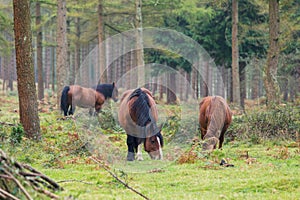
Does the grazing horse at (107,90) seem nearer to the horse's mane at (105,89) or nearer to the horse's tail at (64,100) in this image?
the horse's mane at (105,89)

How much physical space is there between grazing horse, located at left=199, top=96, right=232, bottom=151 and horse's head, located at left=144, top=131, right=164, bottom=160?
1.09 m

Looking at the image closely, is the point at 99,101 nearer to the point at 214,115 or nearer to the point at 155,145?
the point at 214,115

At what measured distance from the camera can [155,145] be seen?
441 inches

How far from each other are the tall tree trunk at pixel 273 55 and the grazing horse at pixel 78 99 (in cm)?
761

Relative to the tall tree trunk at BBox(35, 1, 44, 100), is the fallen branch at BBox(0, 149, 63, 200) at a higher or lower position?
lower

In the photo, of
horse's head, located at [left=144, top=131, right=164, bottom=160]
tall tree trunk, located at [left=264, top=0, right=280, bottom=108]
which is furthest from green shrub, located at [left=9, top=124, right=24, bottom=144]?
tall tree trunk, located at [left=264, top=0, right=280, bottom=108]

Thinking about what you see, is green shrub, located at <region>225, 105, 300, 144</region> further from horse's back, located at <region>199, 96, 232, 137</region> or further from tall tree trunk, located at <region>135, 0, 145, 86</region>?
tall tree trunk, located at <region>135, 0, 145, 86</region>

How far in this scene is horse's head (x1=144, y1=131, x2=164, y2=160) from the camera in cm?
1116

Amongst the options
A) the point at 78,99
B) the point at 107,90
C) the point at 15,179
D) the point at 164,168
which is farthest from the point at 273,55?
the point at 15,179

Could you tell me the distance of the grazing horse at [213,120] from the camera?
38.9 ft

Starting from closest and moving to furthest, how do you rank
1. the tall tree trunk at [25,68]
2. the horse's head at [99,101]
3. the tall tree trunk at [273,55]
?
the tall tree trunk at [25,68], the tall tree trunk at [273,55], the horse's head at [99,101]

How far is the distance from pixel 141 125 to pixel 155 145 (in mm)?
537

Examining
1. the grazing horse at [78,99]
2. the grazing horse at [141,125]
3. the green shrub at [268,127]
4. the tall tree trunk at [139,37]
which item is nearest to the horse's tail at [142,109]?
the grazing horse at [141,125]

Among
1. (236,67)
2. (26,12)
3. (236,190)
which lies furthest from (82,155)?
(236,67)
